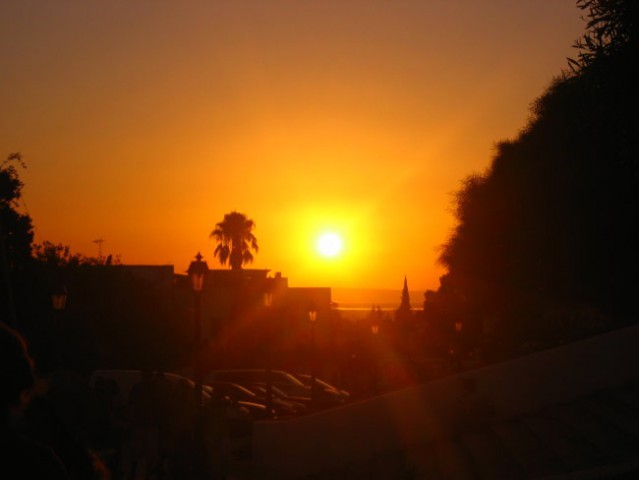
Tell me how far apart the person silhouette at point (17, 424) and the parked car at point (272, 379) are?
83.9ft

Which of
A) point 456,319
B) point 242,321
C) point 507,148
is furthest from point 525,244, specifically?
point 242,321

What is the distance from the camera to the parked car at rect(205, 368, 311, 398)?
1136 inches

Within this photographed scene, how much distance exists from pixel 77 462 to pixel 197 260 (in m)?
13.0

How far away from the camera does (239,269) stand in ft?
213

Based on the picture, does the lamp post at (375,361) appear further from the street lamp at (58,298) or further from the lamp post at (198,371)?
the street lamp at (58,298)

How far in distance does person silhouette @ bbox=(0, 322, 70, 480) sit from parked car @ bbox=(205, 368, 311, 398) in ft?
83.9

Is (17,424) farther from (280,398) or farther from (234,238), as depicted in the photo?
(234,238)

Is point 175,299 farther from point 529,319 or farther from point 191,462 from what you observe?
point 191,462

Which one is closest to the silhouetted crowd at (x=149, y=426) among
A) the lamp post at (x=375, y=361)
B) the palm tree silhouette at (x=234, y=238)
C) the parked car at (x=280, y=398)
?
the lamp post at (x=375, y=361)

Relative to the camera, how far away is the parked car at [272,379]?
2885 centimetres

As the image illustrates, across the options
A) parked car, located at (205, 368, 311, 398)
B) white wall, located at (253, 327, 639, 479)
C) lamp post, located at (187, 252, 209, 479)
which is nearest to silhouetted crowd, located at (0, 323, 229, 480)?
lamp post, located at (187, 252, 209, 479)

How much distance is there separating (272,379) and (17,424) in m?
26.5

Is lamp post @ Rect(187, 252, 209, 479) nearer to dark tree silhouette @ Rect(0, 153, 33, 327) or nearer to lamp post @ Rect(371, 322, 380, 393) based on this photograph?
lamp post @ Rect(371, 322, 380, 393)

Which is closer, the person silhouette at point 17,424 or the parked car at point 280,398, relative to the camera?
the person silhouette at point 17,424
